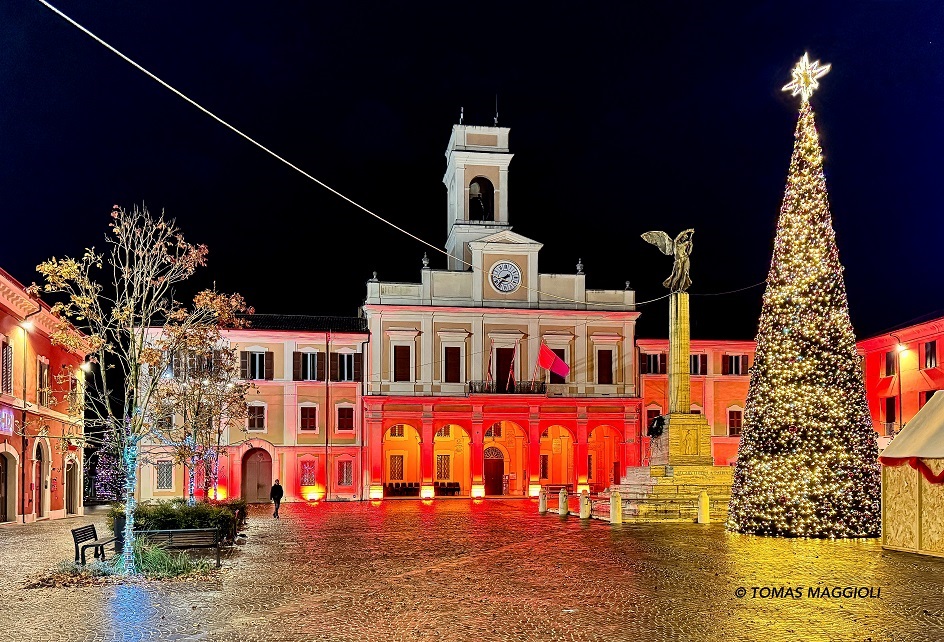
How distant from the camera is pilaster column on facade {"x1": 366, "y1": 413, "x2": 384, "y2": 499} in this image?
47844 mm

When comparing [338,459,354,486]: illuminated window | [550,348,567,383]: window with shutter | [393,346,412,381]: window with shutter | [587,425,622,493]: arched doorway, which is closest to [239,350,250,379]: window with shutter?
[338,459,354,486]: illuminated window

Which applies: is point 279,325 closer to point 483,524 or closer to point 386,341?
point 386,341

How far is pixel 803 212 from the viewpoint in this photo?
20.8 meters

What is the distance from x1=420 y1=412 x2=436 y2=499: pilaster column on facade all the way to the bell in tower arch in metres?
12.1

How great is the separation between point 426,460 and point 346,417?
4.54 meters

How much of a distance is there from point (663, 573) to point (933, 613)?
4.67 metres

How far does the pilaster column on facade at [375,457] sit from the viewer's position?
4784 centimetres

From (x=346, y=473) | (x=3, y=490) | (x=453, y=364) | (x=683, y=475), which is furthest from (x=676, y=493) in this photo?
(x=346, y=473)

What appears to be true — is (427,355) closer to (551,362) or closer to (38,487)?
(551,362)

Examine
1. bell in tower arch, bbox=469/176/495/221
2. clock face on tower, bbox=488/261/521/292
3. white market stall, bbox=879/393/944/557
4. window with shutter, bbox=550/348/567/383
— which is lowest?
white market stall, bbox=879/393/944/557

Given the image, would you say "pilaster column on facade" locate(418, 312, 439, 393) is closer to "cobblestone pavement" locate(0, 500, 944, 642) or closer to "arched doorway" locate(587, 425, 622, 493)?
"arched doorway" locate(587, 425, 622, 493)

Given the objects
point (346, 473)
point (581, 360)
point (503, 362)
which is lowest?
point (346, 473)

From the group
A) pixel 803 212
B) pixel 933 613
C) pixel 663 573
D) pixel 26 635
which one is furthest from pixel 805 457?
pixel 26 635

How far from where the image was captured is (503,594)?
13.2 meters
